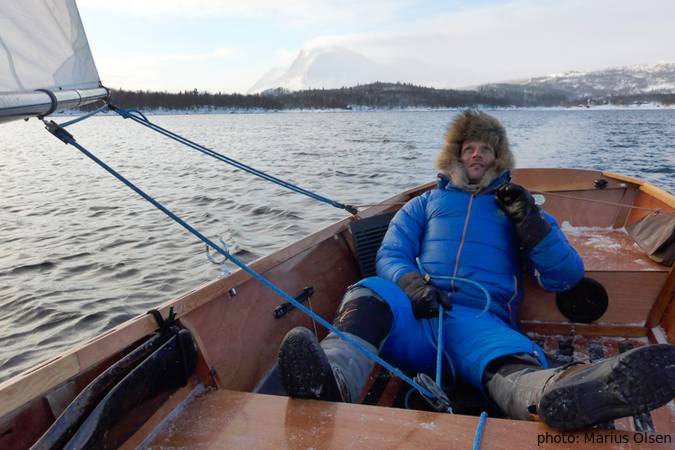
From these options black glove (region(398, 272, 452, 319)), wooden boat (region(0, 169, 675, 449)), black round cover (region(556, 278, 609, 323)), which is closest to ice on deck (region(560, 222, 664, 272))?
wooden boat (region(0, 169, 675, 449))

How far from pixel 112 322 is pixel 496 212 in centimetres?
375

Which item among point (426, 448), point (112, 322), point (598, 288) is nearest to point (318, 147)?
point (112, 322)

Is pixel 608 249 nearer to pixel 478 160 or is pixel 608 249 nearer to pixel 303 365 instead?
pixel 478 160

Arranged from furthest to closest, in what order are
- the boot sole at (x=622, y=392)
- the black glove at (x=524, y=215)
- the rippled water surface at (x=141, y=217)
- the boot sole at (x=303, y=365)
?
the rippled water surface at (x=141, y=217) → the black glove at (x=524, y=215) → the boot sole at (x=303, y=365) → the boot sole at (x=622, y=392)

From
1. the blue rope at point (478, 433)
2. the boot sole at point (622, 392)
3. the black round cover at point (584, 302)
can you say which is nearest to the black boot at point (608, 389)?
the boot sole at point (622, 392)

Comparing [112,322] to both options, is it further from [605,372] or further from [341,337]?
[605,372]

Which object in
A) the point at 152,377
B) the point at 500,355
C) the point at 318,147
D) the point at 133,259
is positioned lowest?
the point at 318,147

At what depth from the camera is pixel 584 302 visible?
122 inches

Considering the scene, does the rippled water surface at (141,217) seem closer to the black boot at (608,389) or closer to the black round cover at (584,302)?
the black round cover at (584,302)

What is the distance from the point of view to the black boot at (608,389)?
1.31 metres

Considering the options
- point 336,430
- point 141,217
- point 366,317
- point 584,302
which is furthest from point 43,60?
point 141,217

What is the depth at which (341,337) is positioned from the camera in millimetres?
1906

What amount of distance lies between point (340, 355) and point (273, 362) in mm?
839

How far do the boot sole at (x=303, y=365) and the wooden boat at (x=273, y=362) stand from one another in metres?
0.06
